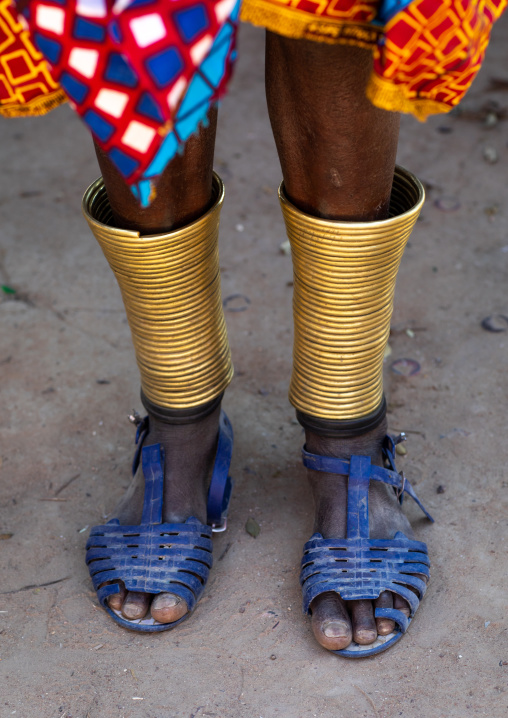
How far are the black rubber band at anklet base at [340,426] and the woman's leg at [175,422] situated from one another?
186mm

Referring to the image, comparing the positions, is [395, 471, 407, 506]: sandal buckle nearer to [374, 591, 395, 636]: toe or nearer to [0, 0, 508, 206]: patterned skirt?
[374, 591, 395, 636]: toe

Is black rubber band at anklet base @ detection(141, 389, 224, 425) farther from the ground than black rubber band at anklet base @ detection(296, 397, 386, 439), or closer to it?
closer to it

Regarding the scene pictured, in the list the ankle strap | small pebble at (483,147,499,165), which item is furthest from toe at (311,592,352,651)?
small pebble at (483,147,499,165)

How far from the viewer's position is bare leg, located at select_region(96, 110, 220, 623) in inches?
40.9

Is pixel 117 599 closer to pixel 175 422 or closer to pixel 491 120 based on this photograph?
pixel 175 422

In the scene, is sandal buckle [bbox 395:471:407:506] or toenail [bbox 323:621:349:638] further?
sandal buckle [bbox 395:471:407:506]

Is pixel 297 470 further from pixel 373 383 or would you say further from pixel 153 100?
pixel 153 100

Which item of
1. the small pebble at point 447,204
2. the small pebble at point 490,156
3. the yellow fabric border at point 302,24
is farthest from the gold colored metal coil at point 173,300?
the small pebble at point 490,156

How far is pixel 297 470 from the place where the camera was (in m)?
1.42

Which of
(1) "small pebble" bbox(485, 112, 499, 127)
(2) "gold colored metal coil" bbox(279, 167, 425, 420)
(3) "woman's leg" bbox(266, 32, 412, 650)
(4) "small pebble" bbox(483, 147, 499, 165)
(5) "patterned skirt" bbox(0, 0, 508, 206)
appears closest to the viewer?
(5) "patterned skirt" bbox(0, 0, 508, 206)

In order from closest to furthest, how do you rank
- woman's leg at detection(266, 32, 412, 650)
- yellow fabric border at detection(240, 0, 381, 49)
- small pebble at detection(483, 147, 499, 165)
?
1. yellow fabric border at detection(240, 0, 381, 49)
2. woman's leg at detection(266, 32, 412, 650)
3. small pebble at detection(483, 147, 499, 165)

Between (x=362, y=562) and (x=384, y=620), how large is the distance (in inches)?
3.5

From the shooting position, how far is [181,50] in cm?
64

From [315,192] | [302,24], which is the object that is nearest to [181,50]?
[302,24]
